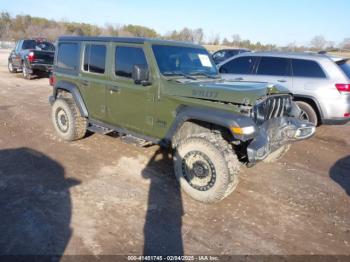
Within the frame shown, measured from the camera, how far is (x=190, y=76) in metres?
4.61

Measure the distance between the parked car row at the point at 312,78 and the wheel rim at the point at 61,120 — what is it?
3.50 metres

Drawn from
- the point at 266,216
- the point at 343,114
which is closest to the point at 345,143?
the point at 343,114

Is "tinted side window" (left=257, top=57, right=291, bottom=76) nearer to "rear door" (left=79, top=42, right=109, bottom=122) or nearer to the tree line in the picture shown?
"rear door" (left=79, top=42, right=109, bottom=122)

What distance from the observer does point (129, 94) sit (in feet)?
15.5

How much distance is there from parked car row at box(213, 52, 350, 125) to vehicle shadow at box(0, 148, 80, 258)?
3.99 m

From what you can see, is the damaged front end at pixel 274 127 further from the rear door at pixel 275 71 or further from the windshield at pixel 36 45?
the windshield at pixel 36 45

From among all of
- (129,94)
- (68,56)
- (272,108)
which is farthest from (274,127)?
(68,56)

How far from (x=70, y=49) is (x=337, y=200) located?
16.5 ft

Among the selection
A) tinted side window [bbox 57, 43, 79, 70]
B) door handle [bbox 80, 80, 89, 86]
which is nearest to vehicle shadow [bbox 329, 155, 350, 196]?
door handle [bbox 80, 80, 89, 86]

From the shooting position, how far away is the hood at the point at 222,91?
12.1 ft

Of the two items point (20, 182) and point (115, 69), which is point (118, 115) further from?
point (20, 182)

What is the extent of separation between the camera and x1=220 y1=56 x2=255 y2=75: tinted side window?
25.7 feet

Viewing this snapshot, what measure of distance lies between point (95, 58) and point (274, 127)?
123 inches

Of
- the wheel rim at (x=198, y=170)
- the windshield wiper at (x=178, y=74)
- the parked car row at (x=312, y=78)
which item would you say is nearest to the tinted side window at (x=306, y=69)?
the parked car row at (x=312, y=78)
